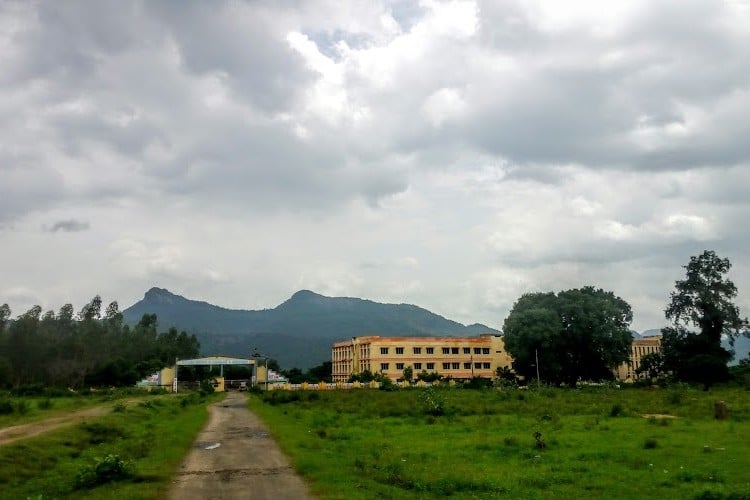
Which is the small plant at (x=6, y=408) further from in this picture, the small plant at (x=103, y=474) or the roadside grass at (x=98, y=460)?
the small plant at (x=103, y=474)

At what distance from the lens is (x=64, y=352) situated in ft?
357

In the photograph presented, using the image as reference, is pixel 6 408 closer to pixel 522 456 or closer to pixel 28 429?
pixel 28 429

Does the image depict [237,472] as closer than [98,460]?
No

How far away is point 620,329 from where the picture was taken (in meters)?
94.1

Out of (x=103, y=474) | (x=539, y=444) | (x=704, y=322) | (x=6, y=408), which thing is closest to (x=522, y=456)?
(x=539, y=444)

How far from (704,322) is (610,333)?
12.7 m

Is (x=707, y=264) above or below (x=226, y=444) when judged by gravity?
above

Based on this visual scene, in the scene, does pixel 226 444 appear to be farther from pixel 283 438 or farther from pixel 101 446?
pixel 101 446

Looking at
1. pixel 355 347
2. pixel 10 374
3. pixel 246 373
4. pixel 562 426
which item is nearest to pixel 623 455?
pixel 562 426

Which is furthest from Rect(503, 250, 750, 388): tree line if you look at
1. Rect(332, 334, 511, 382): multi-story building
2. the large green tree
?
Rect(332, 334, 511, 382): multi-story building

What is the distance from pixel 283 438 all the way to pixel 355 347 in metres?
119

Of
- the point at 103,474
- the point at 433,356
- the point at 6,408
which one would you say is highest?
the point at 433,356

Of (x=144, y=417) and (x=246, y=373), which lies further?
(x=246, y=373)

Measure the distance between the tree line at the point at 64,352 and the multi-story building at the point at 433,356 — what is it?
4514 cm
